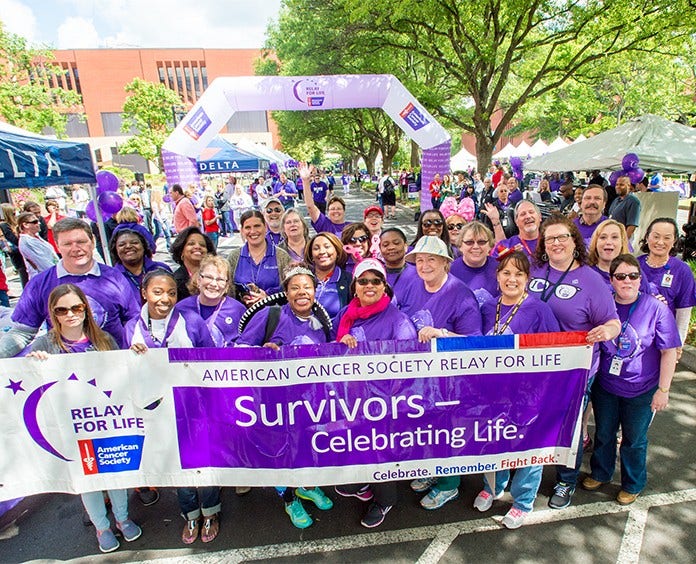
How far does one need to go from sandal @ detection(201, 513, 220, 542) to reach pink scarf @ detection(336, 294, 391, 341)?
1.59 metres

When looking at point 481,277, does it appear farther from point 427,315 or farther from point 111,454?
point 111,454

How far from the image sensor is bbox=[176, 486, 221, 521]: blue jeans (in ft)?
10.1

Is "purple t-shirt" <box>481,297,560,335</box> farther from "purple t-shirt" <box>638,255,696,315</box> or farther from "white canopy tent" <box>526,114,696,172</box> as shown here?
"white canopy tent" <box>526,114,696,172</box>

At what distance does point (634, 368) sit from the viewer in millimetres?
2953

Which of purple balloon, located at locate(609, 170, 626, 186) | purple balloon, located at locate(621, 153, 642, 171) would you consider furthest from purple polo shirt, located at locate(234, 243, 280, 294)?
purple balloon, located at locate(621, 153, 642, 171)

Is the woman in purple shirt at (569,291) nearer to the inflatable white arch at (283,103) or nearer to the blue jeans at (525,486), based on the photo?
the blue jeans at (525,486)

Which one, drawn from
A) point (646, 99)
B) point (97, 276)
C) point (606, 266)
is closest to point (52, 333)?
point (97, 276)

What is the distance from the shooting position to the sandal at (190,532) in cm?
308

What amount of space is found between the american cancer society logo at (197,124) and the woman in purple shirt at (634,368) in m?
11.0

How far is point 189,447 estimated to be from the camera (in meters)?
2.92

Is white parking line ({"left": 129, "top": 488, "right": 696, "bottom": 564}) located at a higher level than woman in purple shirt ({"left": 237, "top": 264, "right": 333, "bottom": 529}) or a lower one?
lower

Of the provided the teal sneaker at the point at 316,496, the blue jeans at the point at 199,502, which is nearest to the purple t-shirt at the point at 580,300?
the teal sneaker at the point at 316,496

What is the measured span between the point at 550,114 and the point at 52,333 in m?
42.2

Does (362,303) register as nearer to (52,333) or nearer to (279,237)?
(52,333)
